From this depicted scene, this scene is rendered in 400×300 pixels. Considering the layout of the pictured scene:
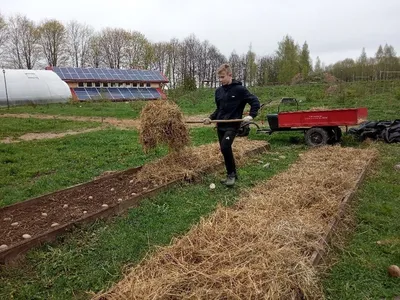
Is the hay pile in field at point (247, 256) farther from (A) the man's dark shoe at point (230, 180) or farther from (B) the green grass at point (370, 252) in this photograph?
(A) the man's dark shoe at point (230, 180)

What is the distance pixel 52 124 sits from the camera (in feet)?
45.9

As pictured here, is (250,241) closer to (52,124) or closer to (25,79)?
(52,124)

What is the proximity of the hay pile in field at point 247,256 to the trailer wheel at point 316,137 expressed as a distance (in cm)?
465

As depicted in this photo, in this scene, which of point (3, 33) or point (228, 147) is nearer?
point (228, 147)

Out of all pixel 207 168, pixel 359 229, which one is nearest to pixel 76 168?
pixel 207 168

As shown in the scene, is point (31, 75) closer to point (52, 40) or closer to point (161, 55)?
point (52, 40)

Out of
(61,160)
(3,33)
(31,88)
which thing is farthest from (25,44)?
(61,160)

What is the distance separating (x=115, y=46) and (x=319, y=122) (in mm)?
50822

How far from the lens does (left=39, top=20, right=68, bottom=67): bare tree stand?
172 ft

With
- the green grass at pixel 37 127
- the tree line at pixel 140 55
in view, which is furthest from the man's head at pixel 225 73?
the tree line at pixel 140 55

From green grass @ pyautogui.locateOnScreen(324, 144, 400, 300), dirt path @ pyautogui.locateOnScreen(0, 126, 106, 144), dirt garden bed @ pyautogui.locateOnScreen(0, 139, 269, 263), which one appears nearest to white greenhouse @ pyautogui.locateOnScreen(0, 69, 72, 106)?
dirt path @ pyautogui.locateOnScreen(0, 126, 106, 144)

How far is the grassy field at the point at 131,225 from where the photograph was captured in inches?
121

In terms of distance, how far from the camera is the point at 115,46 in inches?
2156

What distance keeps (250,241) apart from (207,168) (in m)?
3.34
